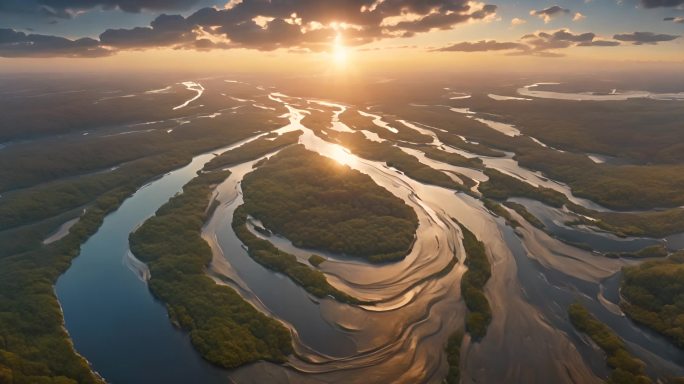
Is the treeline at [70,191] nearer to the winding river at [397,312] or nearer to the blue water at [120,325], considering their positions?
the winding river at [397,312]

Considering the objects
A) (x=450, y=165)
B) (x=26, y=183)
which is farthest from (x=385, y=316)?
(x=26, y=183)

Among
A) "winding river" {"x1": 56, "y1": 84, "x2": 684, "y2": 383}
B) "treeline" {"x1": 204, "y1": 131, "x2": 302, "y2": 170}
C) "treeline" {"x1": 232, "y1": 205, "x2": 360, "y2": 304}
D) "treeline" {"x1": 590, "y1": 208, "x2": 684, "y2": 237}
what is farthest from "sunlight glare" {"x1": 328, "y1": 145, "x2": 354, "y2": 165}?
"treeline" {"x1": 590, "y1": 208, "x2": 684, "y2": 237}

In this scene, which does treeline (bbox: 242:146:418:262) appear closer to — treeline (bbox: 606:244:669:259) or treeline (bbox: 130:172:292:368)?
treeline (bbox: 130:172:292:368)

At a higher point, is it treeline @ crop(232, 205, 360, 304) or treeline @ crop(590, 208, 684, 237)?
treeline @ crop(590, 208, 684, 237)

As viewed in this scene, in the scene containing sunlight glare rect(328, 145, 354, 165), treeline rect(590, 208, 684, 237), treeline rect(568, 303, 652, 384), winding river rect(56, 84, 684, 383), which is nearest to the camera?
treeline rect(568, 303, 652, 384)

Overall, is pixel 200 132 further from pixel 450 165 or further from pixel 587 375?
pixel 587 375
